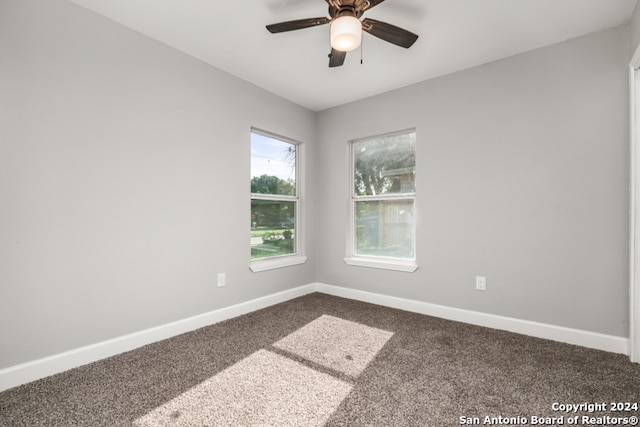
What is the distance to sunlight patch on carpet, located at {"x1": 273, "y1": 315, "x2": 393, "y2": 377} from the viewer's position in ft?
6.64

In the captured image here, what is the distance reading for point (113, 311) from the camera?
213 cm

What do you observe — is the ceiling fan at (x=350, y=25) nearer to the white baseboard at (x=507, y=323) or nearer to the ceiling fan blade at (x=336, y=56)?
the ceiling fan blade at (x=336, y=56)

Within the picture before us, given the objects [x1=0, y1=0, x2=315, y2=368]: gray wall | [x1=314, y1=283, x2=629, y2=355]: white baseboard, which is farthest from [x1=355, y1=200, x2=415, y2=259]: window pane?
[x1=0, y1=0, x2=315, y2=368]: gray wall

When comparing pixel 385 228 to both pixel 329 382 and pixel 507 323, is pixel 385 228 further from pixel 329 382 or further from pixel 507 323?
pixel 329 382

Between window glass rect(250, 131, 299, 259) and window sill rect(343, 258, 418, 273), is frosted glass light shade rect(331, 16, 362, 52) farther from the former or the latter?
window sill rect(343, 258, 418, 273)

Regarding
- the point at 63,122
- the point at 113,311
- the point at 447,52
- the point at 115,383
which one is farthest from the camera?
the point at 447,52

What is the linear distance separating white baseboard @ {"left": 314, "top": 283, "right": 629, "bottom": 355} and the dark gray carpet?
0.35 ft

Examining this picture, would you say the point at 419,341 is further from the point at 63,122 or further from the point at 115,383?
the point at 63,122

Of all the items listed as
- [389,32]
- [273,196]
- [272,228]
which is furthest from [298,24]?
[272,228]

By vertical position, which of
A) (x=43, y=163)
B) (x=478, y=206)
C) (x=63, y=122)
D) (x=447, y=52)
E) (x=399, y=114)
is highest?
(x=447, y=52)

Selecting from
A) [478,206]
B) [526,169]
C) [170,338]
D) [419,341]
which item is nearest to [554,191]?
[526,169]

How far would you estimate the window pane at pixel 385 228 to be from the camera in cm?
327

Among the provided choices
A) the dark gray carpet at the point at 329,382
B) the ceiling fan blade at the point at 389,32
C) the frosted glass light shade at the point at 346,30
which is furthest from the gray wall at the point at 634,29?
the dark gray carpet at the point at 329,382

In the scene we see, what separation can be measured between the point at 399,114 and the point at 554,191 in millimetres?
1622
